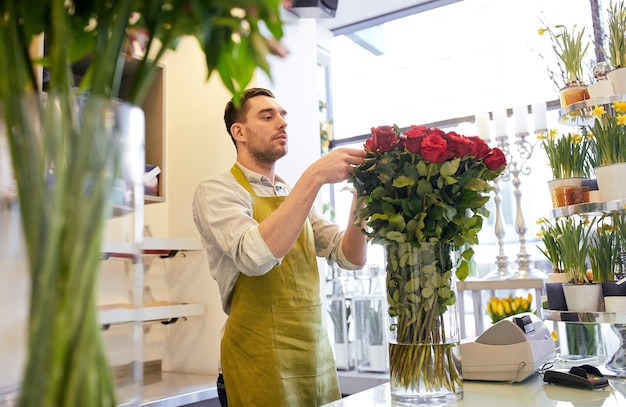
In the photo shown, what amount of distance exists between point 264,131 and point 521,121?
65.5 inches

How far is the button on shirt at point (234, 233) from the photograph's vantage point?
5.26ft

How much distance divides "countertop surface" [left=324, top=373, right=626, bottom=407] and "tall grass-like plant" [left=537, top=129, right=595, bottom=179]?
2.43 ft

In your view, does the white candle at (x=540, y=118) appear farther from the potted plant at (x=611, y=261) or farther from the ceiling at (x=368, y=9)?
the ceiling at (x=368, y=9)

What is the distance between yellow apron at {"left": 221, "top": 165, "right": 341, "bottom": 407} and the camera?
1696 mm

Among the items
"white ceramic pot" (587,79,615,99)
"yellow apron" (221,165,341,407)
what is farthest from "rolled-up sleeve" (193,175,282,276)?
"white ceramic pot" (587,79,615,99)

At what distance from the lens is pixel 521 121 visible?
3.09 meters

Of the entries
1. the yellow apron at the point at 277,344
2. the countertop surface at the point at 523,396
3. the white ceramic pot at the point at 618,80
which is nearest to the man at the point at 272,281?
the yellow apron at the point at 277,344

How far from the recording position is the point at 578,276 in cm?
179

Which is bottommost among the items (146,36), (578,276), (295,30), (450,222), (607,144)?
(578,276)

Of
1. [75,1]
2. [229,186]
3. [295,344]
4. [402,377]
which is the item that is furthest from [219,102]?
[75,1]

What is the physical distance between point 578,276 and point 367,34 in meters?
3.04

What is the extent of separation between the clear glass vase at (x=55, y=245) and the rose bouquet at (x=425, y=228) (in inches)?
31.9

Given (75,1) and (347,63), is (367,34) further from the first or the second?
(75,1)

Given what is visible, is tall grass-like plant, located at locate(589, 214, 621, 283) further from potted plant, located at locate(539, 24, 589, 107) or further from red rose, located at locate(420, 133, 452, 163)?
red rose, located at locate(420, 133, 452, 163)
